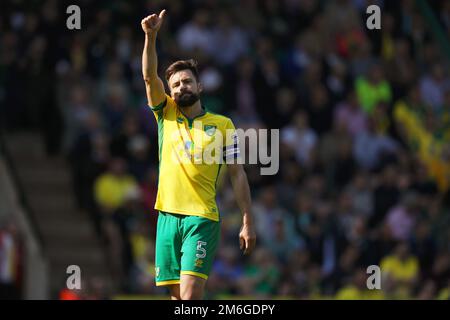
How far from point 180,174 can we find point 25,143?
9.76 m

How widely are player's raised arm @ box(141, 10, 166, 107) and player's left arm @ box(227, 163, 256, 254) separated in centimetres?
86

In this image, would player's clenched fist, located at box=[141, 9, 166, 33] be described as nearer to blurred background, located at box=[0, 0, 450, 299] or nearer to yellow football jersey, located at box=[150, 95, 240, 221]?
yellow football jersey, located at box=[150, 95, 240, 221]

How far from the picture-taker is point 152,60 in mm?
11000

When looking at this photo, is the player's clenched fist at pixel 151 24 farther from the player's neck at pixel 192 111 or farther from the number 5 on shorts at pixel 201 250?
the number 5 on shorts at pixel 201 250

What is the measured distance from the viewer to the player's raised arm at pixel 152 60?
1082 cm

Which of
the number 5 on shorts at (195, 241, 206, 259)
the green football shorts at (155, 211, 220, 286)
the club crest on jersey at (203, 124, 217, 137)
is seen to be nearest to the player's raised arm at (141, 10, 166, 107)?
the club crest on jersey at (203, 124, 217, 137)

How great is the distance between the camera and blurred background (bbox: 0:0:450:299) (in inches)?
746

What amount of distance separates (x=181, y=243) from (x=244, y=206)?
62cm
